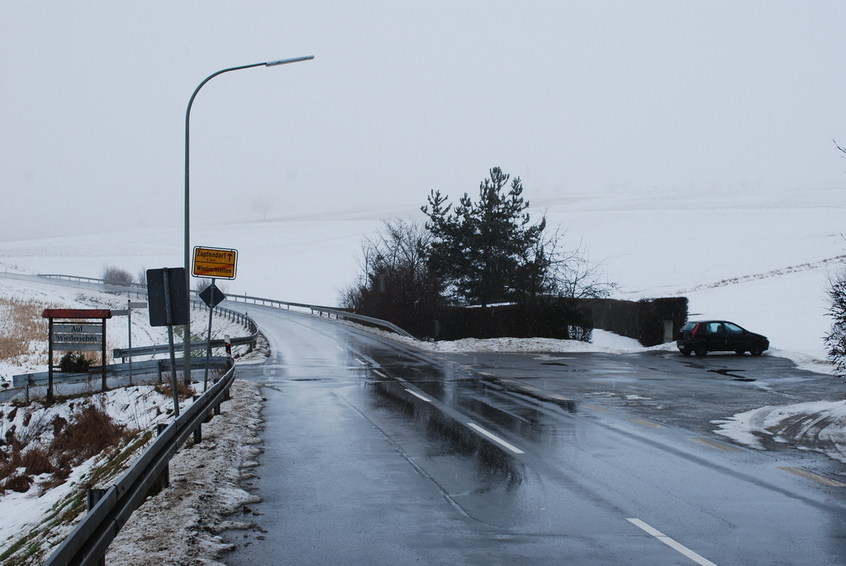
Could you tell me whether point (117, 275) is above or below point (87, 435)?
above

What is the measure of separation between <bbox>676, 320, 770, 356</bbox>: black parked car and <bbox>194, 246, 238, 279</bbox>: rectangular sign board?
18717mm

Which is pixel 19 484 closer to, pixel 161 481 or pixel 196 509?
pixel 161 481

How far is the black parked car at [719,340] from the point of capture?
2880 centimetres

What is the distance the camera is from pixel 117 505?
234 inches

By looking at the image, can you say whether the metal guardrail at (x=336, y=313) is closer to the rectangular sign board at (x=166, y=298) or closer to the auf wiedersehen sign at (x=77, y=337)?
the auf wiedersehen sign at (x=77, y=337)

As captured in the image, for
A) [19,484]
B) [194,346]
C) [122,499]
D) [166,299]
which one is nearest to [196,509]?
[122,499]

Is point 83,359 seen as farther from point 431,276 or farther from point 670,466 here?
point 431,276

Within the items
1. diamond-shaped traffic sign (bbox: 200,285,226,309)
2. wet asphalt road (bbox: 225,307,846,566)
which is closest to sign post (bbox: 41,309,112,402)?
diamond-shaped traffic sign (bbox: 200,285,226,309)

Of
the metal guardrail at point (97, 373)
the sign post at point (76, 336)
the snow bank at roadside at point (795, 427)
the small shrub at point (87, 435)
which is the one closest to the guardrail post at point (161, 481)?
the snow bank at roadside at point (795, 427)

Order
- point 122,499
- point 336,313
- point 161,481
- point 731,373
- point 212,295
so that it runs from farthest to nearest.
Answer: point 336,313, point 731,373, point 212,295, point 161,481, point 122,499

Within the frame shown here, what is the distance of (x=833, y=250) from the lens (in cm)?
6581

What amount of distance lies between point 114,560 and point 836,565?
213 inches

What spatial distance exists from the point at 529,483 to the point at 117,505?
4319 mm

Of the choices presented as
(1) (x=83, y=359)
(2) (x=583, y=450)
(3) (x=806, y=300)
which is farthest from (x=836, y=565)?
(3) (x=806, y=300)
